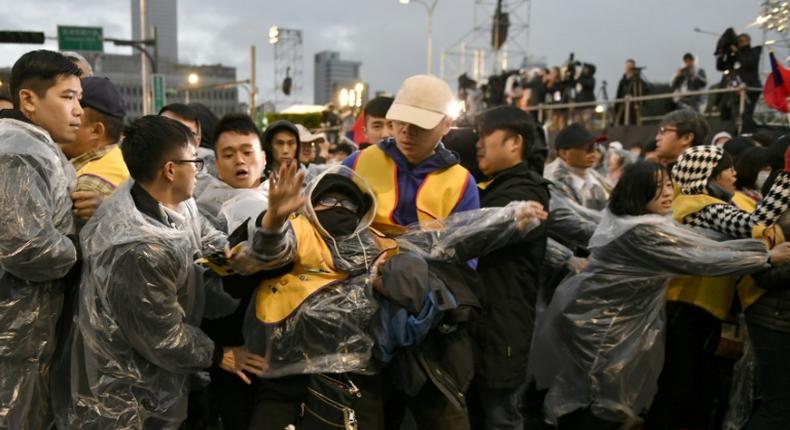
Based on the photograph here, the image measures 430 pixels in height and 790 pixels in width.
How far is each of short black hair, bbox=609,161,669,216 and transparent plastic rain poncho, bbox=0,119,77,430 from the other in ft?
9.02

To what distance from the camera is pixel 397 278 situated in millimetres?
2592

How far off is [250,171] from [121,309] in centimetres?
127

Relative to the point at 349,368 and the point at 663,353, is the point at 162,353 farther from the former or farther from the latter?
the point at 663,353

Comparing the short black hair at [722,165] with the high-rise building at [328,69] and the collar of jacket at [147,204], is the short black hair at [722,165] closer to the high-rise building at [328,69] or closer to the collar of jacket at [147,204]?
the collar of jacket at [147,204]

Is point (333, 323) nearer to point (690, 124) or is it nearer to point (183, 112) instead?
point (183, 112)

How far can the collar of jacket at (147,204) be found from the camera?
2.55 metres

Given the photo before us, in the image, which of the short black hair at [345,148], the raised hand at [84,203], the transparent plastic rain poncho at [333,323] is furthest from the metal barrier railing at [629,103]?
the raised hand at [84,203]

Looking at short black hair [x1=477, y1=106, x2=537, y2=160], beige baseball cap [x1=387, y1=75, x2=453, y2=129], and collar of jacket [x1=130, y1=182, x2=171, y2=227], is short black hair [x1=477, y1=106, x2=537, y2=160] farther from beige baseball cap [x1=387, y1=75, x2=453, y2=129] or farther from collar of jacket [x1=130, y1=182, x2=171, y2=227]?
collar of jacket [x1=130, y1=182, x2=171, y2=227]

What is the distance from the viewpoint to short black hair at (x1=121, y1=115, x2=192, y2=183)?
256cm

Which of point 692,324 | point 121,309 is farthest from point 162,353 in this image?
point 692,324

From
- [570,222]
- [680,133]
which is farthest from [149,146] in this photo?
[680,133]

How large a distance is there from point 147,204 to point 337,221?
0.74 metres

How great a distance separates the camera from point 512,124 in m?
3.65

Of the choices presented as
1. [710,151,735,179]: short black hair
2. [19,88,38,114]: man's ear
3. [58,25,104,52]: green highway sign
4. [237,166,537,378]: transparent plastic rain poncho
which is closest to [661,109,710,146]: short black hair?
[710,151,735,179]: short black hair
